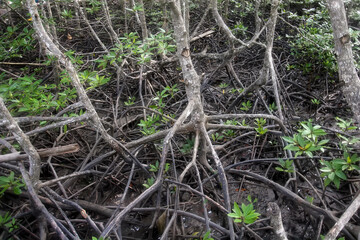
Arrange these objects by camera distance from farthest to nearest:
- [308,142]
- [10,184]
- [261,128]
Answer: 1. [261,128]
2. [10,184]
3. [308,142]

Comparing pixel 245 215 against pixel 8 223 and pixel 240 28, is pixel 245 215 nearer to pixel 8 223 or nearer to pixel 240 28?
pixel 8 223

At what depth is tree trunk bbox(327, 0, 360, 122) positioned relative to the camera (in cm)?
152

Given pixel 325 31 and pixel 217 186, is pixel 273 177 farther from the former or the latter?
pixel 325 31

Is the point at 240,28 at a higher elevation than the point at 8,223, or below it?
higher

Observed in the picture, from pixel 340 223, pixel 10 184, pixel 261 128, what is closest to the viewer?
pixel 340 223

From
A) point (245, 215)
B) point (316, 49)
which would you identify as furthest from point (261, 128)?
point (316, 49)

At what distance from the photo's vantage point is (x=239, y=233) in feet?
5.32

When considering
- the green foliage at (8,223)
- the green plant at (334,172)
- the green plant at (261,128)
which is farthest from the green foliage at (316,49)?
the green foliage at (8,223)

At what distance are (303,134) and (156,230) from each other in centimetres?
118

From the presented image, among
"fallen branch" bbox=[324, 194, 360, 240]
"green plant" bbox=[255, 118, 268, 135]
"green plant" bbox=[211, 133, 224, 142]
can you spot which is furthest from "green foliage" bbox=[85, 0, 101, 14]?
"fallen branch" bbox=[324, 194, 360, 240]

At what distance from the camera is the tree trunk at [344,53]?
1520 millimetres

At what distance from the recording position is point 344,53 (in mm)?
1543

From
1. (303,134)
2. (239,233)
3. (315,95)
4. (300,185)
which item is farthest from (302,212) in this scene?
(315,95)

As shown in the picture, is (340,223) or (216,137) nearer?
(340,223)
